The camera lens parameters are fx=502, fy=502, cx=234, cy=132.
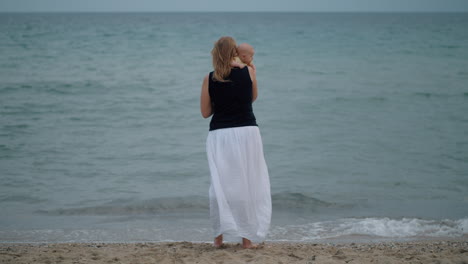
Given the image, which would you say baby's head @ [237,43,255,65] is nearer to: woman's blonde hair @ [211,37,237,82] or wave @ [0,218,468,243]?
woman's blonde hair @ [211,37,237,82]

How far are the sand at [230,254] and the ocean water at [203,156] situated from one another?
783mm

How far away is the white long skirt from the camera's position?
4.41 meters

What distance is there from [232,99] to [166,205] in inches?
129

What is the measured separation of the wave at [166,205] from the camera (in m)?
6.99

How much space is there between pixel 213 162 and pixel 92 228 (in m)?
2.68

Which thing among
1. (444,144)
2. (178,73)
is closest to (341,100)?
(444,144)

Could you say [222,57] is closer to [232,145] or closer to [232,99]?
[232,99]

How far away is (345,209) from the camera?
7121mm

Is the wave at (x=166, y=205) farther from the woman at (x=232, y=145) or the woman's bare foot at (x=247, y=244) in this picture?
the woman at (x=232, y=145)

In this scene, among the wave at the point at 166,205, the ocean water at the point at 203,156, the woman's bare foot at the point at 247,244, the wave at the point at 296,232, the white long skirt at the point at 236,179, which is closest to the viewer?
the white long skirt at the point at 236,179

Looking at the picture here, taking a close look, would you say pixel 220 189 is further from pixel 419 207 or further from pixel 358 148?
pixel 358 148

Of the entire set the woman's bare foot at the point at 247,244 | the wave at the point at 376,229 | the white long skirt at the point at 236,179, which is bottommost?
the wave at the point at 376,229

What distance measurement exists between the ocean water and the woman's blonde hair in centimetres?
250

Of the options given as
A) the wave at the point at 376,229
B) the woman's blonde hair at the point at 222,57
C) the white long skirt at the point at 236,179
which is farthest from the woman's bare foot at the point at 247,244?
the woman's blonde hair at the point at 222,57
